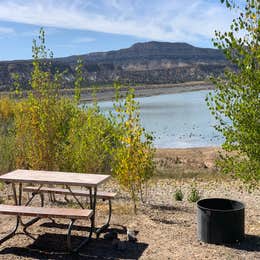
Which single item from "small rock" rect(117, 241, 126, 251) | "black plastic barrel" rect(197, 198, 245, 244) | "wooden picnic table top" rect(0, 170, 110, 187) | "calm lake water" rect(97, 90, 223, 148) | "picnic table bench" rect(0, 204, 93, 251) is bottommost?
"calm lake water" rect(97, 90, 223, 148)

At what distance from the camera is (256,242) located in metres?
5.90

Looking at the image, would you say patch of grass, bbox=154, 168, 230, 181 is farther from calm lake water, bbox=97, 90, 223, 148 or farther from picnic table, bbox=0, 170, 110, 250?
picnic table, bbox=0, 170, 110, 250

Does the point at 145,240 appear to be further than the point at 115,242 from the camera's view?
Yes

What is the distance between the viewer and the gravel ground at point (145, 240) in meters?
5.43

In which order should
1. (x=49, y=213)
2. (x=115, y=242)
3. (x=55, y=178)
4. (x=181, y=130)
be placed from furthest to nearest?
(x=181, y=130) → (x=55, y=178) → (x=115, y=242) → (x=49, y=213)

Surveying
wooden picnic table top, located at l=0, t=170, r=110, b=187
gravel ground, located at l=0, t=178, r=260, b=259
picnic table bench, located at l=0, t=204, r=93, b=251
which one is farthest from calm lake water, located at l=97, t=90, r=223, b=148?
picnic table bench, located at l=0, t=204, r=93, b=251

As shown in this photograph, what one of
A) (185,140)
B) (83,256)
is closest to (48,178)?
(83,256)

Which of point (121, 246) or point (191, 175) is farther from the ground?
point (121, 246)

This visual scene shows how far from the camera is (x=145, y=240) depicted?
19.4 feet

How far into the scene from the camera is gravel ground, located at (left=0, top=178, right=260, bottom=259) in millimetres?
5426

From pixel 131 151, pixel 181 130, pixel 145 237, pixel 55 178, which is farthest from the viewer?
pixel 181 130

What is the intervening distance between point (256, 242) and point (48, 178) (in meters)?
2.56

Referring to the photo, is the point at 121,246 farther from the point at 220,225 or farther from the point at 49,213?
the point at 220,225

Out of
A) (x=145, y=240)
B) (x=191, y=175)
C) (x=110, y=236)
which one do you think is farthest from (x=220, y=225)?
(x=191, y=175)
